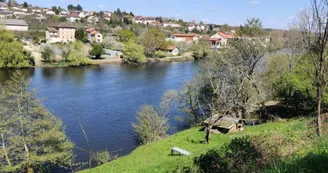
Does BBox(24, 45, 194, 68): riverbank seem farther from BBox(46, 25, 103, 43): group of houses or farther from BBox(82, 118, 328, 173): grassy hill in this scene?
BBox(82, 118, 328, 173): grassy hill

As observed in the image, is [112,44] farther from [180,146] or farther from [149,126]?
[180,146]

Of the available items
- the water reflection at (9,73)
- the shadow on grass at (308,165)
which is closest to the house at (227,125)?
the shadow on grass at (308,165)

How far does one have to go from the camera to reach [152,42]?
72000 mm

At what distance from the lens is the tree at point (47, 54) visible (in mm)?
55062

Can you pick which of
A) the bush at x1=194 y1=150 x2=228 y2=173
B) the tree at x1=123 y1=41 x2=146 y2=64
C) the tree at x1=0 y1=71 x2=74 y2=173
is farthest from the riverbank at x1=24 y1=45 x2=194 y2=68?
the bush at x1=194 y1=150 x2=228 y2=173

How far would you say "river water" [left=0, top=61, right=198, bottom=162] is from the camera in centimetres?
2364

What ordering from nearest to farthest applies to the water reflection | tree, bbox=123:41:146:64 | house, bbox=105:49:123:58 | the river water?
1. the river water
2. the water reflection
3. tree, bbox=123:41:146:64
4. house, bbox=105:49:123:58

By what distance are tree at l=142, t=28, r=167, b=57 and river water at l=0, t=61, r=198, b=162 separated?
14587 millimetres

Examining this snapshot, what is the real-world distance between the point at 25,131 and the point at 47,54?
4254 centimetres

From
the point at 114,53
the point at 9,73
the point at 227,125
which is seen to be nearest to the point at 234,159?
the point at 227,125

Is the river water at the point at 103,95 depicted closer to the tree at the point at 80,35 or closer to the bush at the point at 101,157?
the bush at the point at 101,157

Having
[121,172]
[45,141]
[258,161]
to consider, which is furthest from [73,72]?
[258,161]

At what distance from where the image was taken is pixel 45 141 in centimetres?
1641

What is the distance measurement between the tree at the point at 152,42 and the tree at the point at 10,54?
2875 cm
